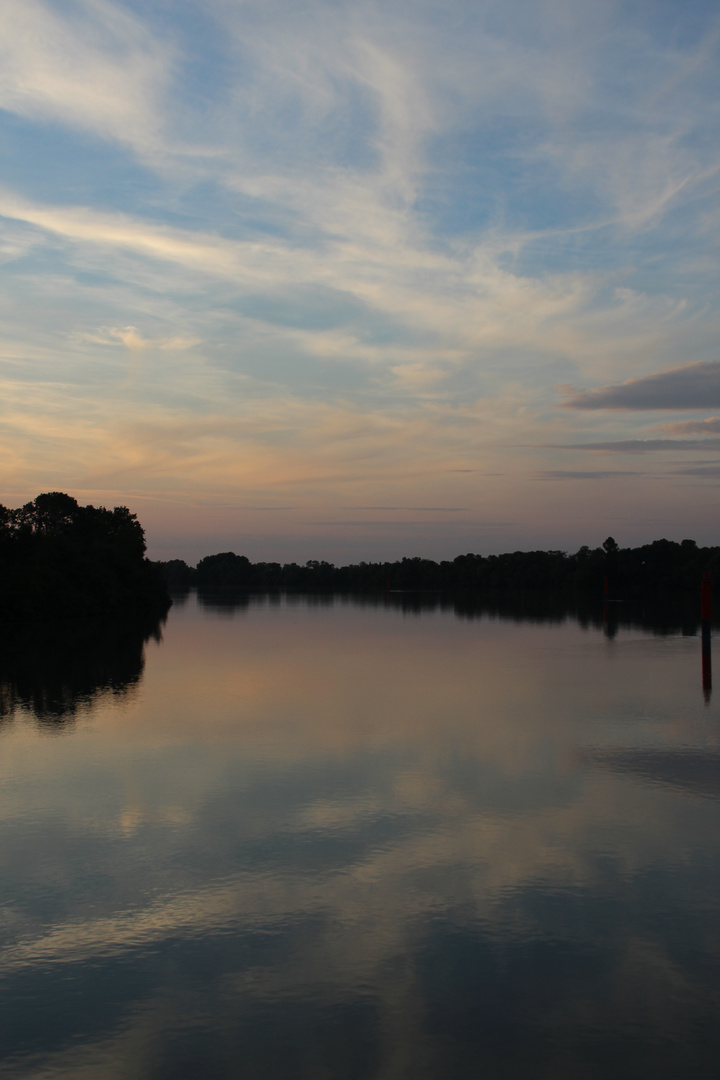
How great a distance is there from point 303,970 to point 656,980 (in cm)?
243

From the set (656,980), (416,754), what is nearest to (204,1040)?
(656,980)

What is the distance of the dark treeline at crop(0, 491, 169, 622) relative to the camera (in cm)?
4219

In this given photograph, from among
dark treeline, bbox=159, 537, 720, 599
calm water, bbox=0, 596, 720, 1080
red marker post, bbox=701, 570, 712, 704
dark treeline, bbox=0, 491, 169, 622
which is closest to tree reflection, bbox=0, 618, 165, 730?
calm water, bbox=0, 596, 720, 1080

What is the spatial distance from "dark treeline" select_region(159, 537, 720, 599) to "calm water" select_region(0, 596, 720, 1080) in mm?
74234

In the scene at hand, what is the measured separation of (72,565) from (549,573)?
10532 centimetres

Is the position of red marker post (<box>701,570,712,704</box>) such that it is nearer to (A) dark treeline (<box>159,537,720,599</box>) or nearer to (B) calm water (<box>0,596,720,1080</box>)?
(B) calm water (<box>0,596,720,1080</box>)

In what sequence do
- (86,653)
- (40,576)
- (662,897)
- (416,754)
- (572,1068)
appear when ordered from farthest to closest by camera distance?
(40,576) < (86,653) < (416,754) < (662,897) < (572,1068)

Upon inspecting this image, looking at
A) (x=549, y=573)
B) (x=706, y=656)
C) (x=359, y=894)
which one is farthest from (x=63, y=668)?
(x=549, y=573)

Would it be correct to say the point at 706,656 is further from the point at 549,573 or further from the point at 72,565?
the point at 549,573

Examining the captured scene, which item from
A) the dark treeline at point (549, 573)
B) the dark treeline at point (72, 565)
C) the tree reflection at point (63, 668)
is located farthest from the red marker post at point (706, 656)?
the dark treeline at point (549, 573)

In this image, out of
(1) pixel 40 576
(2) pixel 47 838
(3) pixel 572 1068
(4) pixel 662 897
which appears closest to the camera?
(3) pixel 572 1068

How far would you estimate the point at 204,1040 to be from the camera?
16.8 ft

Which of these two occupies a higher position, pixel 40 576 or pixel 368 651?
pixel 40 576

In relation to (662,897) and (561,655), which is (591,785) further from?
(561,655)
